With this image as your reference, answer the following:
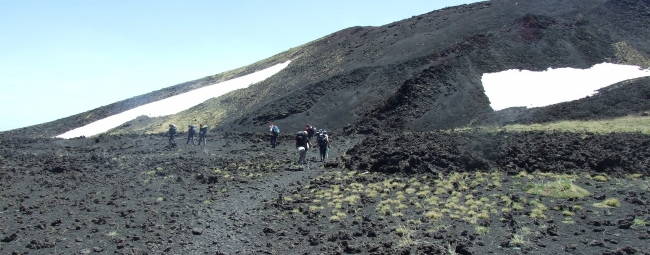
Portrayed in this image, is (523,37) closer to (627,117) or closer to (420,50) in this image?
(420,50)

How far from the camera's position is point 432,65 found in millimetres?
35562

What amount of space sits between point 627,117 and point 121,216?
25308mm

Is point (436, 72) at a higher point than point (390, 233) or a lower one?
higher

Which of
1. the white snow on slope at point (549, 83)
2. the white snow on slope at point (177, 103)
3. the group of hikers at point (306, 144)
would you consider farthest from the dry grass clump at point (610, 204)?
the white snow on slope at point (177, 103)

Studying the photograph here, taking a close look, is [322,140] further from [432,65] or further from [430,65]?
[430,65]

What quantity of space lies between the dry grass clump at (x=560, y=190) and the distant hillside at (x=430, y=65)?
1582cm

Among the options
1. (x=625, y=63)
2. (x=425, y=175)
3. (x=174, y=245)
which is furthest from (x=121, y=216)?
(x=625, y=63)

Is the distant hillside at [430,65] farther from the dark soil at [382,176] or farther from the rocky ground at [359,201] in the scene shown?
the rocky ground at [359,201]

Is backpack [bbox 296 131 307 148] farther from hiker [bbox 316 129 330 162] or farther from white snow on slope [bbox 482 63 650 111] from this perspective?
white snow on slope [bbox 482 63 650 111]

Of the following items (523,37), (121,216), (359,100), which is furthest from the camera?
(523,37)

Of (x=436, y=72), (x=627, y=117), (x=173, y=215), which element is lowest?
(x=627, y=117)

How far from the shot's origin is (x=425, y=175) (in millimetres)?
17047

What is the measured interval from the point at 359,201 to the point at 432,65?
23.8 meters

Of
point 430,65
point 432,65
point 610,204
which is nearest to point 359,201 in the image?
point 610,204
